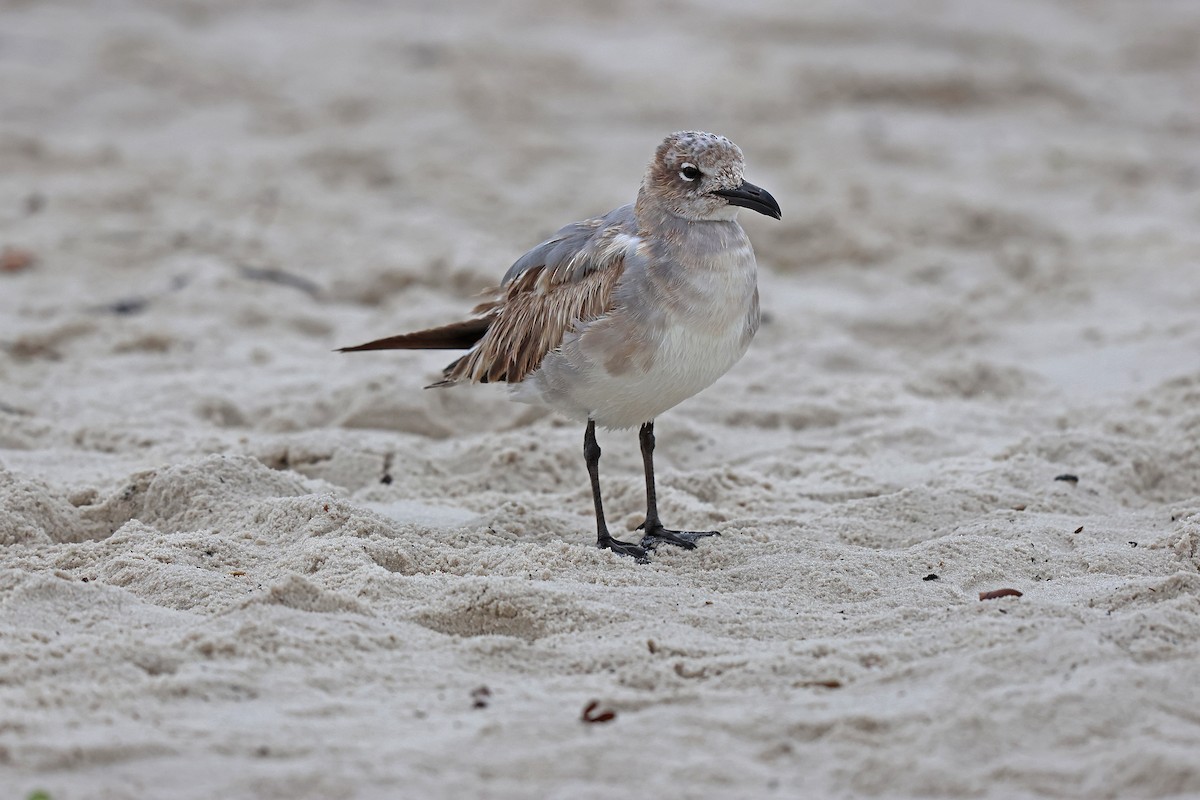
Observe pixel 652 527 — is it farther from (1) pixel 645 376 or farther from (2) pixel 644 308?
(2) pixel 644 308

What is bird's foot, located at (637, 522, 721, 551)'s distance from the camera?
4.26 meters

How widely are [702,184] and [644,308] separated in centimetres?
48

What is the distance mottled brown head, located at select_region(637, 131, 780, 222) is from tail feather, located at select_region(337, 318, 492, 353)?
2.65 feet

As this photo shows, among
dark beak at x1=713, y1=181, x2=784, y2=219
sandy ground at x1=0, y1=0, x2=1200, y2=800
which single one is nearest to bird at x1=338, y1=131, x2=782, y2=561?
dark beak at x1=713, y1=181, x2=784, y2=219

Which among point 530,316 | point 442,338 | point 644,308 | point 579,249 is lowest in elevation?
point 442,338

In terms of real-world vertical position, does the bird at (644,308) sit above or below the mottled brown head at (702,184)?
below

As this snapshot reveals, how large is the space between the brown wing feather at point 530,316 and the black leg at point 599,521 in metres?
0.30

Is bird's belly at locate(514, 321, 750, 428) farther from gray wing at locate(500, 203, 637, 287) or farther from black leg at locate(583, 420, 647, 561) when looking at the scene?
gray wing at locate(500, 203, 637, 287)

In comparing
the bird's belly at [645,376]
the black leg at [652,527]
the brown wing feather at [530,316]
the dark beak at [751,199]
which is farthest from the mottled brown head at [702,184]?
the black leg at [652,527]

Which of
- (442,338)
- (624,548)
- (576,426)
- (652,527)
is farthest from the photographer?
(576,426)

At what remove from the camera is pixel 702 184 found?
14.2 feet

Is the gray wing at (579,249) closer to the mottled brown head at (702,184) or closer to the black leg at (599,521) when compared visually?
the mottled brown head at (702,184)

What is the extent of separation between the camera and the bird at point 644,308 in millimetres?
4141

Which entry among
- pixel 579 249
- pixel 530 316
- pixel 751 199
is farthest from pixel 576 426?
pixel 751 199
